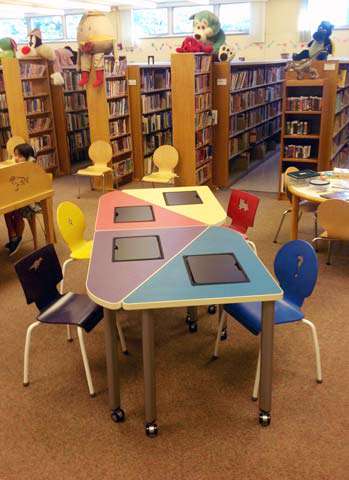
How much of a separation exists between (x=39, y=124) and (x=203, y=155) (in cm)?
283

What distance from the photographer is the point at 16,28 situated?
554 inches

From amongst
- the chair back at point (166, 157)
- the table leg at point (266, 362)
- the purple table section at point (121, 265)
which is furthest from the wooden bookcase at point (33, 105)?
the table leg at point (266, 362)

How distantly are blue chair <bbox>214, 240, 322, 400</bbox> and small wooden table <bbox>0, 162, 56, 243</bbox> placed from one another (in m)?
2.29

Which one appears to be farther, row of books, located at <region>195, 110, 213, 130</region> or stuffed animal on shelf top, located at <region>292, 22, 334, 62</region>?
row of books, located at <region>195, 110, 213, 130</region>

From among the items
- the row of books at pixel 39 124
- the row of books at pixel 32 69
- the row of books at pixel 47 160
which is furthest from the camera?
the row of books at pixel 47 160

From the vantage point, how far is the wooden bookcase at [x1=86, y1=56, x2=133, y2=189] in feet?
21.8

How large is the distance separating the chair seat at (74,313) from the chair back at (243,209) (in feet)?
4.98

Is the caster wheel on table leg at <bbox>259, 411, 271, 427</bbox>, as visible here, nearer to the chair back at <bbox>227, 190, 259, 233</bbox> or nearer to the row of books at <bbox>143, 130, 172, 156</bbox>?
the chair back at <bbox>227, 190, 259, 233</bbox>

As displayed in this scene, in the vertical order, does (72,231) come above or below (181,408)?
above

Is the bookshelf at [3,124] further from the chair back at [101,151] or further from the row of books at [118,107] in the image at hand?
the row of books at [118,107]

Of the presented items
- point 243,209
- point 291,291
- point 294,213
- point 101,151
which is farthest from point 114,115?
point 291,291

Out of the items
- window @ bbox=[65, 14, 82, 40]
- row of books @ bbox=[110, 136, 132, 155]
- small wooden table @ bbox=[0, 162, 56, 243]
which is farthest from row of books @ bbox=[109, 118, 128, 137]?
window @ bbox=[65, 14, 82, 40]

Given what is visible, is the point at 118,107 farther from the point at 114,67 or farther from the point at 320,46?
the point at 320,46

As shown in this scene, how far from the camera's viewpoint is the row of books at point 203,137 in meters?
6.56
